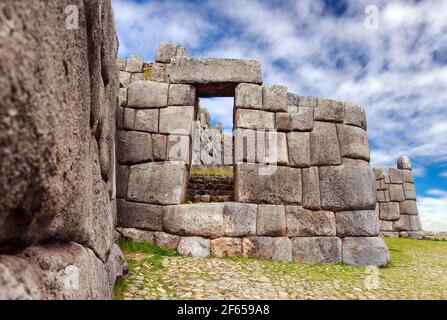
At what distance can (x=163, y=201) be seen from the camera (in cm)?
514

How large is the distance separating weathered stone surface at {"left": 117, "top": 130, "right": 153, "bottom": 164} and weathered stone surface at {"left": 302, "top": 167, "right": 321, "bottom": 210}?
2772 millimetres

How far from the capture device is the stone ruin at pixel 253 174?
196 inches

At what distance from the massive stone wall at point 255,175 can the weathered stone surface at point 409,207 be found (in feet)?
27.8

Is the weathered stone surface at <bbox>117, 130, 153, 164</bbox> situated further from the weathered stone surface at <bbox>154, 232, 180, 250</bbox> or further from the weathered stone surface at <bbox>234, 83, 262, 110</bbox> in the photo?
the weathered stone surface at <bbox>234, 83, 262, 110</bbox>

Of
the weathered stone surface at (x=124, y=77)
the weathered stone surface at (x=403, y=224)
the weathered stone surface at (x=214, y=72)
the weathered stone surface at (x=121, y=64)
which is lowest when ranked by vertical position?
the weathered stone surface at (x=403, y=224)

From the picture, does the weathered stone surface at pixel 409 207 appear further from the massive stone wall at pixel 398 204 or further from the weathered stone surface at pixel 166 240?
the weathered stone surface at pixel 166 240

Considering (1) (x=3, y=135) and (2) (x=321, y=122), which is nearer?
(1) (x=3, y=135)

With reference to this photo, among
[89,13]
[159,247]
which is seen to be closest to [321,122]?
[159,247]

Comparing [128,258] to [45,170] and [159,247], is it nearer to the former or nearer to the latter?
[159,247]

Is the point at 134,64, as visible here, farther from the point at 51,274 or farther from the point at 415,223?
the point at 415,223

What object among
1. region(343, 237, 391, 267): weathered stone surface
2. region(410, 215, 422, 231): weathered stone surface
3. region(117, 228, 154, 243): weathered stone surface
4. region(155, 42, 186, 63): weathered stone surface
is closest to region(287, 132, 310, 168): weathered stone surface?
region(343, 237, 391, 267): weathered stone surface

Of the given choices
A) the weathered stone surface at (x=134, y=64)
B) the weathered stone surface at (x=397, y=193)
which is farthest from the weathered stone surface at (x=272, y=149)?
the weathered stone surface at (x=397, y=193)

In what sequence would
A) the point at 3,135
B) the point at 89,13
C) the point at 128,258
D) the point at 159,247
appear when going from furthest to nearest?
1. the point at 159,247
2. the point at 128,258
3. the point at 89,13
4. the point at 3,135

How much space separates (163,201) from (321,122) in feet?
10.5
